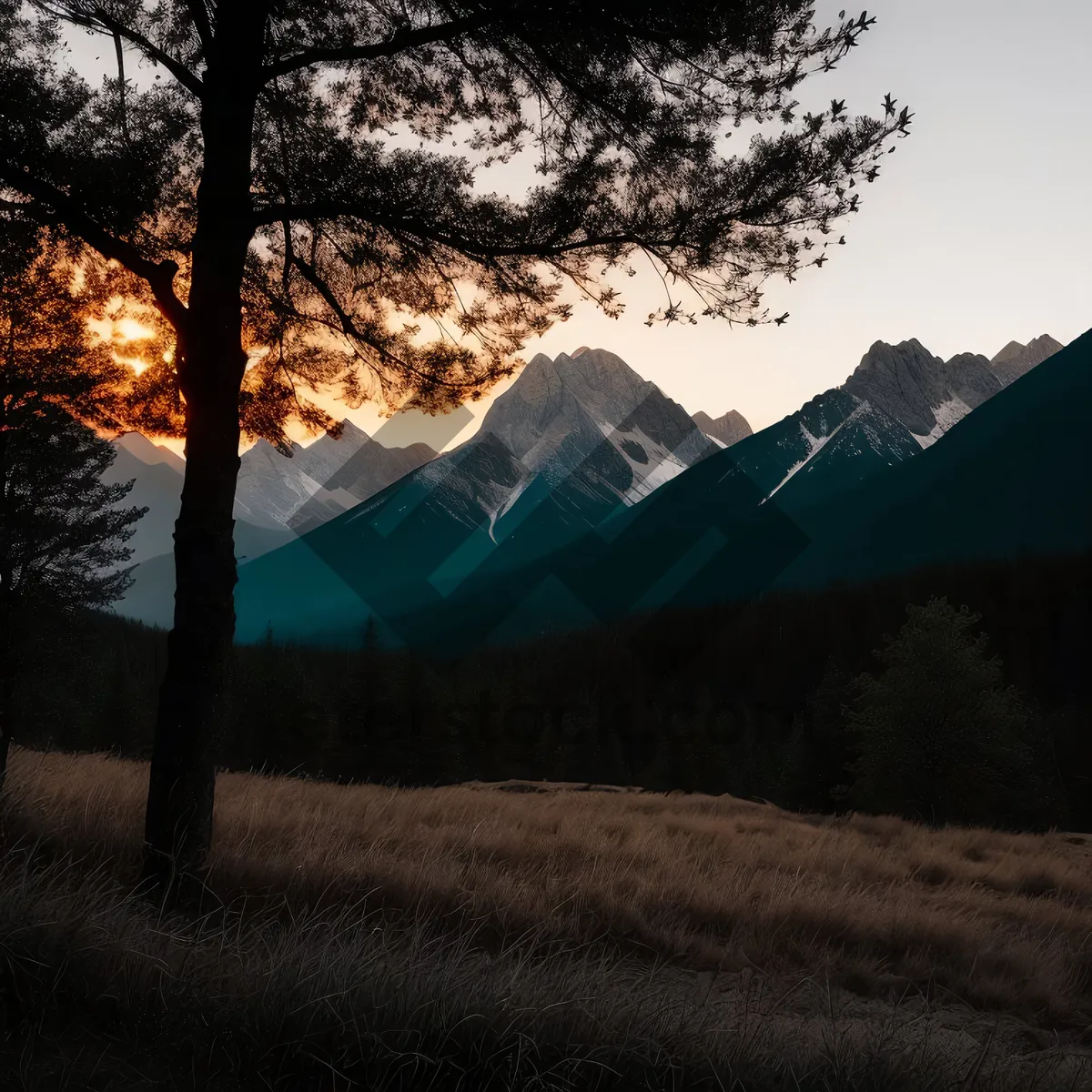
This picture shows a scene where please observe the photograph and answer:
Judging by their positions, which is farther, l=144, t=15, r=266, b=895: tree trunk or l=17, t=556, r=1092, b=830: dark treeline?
l=17, t=556, r=1092, b=830: dark treeline

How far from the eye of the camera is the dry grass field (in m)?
2.63

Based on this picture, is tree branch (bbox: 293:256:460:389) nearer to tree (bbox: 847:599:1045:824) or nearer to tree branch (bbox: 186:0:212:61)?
tree branch (bbox: 186:0:212:61)

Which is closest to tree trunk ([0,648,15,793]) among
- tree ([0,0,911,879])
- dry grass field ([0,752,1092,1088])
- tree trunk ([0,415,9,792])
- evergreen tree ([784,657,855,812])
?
tree trunk ([0,415,9,792])

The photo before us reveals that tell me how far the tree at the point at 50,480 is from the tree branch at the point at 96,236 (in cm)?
206

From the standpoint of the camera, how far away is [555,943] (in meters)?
4.62

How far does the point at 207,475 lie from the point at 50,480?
57.8 ft

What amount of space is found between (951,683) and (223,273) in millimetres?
27398

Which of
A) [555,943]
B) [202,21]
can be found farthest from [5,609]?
[555,943]

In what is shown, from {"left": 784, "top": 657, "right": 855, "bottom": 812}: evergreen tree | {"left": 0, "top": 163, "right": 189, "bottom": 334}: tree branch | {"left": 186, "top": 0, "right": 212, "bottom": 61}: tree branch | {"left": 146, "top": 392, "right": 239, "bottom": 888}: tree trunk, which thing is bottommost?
{"left": 784, "top": 657, "right": 855, "bottom": 812}: evergreen tree

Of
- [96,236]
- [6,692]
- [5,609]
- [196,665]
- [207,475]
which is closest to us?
[196,665]

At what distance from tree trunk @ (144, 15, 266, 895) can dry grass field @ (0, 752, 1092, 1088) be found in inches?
21.9

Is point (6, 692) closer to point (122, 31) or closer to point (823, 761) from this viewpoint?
point (122, 31)

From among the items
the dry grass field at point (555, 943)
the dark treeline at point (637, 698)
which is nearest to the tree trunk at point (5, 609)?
the dark treeline at point (637, 698)

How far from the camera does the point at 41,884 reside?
391 centimetres
